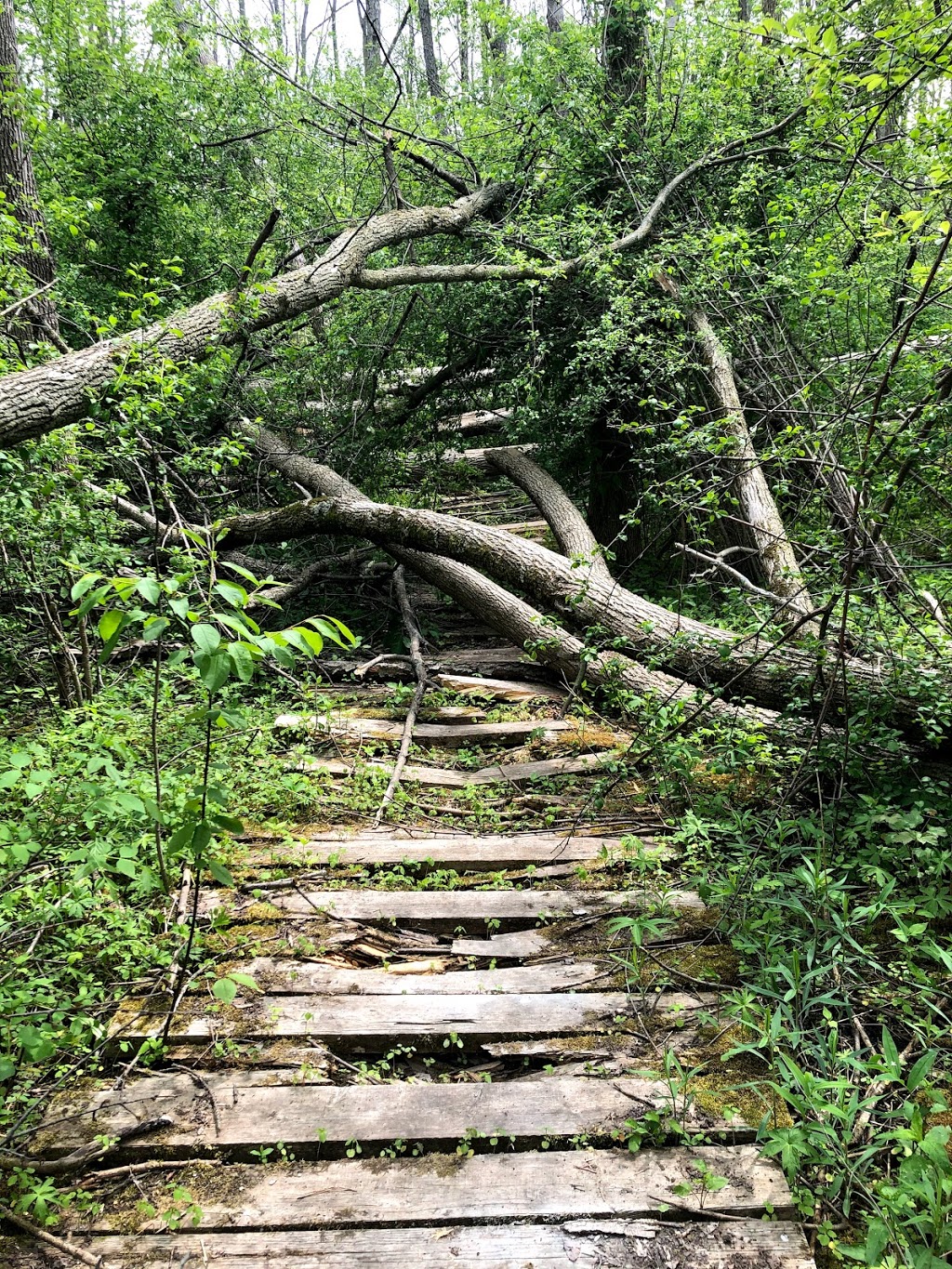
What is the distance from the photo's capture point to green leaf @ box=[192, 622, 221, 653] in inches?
71.6

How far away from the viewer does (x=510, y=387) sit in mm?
8211

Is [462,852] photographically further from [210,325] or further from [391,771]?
[210,325]

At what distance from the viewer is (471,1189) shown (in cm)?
210

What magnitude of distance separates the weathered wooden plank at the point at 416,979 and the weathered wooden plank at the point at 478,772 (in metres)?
1.63

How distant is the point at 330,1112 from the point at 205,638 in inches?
64.1

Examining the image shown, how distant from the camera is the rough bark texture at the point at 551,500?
281 inches

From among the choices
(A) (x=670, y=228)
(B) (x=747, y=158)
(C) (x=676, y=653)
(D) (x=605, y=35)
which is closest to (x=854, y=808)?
(C) (x=676, y=653)

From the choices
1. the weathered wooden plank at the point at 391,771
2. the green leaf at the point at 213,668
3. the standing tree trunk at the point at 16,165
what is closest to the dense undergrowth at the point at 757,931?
the weathered wooden plank at the point at 391,771

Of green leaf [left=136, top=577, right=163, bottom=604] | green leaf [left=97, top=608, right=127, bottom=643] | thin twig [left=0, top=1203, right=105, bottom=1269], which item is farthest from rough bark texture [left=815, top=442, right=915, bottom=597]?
thin twig [left=0, top=1203, right=105, bottom=1269]

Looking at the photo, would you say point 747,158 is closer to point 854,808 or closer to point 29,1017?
point 854,808

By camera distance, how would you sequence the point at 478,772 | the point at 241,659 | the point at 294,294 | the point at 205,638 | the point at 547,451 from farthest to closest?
the point at 547,451
the point at 294,294
the point at 478,772
the point at 241,659
the point at 205,638

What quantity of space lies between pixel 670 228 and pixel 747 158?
3.52 ft

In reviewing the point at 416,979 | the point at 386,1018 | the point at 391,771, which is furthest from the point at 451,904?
the point at 391,771

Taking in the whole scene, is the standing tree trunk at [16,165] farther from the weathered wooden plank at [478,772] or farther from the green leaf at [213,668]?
the green leaf at [213,668]
